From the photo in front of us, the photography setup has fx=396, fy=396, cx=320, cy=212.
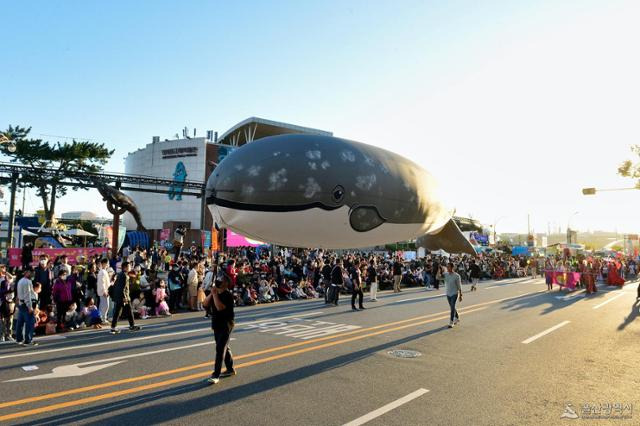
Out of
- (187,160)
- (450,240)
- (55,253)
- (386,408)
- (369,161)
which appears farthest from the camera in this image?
(187,160)

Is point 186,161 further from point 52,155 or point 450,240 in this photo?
point 450,240

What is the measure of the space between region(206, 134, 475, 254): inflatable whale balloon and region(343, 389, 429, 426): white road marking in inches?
82.3

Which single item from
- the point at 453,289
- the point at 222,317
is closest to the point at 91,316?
the point at 222,317

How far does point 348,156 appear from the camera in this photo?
409cm

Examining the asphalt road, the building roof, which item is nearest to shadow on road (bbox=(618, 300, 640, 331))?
the asphalt road

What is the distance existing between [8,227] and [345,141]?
1127 inches

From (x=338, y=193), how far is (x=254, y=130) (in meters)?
45.3

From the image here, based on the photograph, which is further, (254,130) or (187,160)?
(187,160)

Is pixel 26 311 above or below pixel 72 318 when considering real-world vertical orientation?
above

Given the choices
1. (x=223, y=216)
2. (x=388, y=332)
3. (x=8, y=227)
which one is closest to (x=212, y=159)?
(x=8, y=227)

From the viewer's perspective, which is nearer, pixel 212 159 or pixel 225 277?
pixel 225 277

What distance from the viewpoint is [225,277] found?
6.41 m

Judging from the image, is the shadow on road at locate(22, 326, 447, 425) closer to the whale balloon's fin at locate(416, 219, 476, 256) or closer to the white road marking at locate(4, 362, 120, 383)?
the white road marking at locate(4, 362, 120, 383)

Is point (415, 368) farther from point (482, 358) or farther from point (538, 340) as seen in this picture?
point (538, 340)
